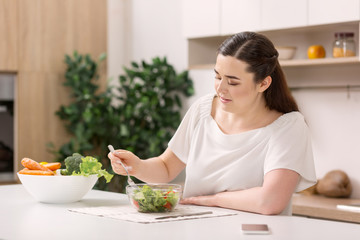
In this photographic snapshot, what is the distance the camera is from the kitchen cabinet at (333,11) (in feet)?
11.6

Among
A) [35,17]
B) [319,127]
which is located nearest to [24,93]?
[35,17]

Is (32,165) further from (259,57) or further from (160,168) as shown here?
(259,57)

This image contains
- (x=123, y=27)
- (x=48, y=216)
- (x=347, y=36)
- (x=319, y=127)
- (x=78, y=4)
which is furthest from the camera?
(x=123, y=27)

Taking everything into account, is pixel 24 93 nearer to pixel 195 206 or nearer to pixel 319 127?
pixel 319 127

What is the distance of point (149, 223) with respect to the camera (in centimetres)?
188

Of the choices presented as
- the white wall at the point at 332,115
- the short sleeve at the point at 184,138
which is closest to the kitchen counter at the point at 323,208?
the white wall at the point at 332,115

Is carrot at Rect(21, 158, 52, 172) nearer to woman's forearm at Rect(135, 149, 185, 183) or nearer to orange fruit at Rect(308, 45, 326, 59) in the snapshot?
woman's forearm at Rect(135, 149, 185, 183)

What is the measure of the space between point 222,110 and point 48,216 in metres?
0.85

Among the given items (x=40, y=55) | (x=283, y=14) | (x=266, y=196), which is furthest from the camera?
(x=40, y=55)

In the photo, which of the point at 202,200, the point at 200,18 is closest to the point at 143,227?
the point at 202,200

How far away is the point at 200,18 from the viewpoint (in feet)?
14.3

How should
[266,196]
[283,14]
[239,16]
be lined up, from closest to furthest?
1. [266,196]
2. [283,14]
3. [239,16]

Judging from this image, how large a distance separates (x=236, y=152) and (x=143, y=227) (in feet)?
2.39

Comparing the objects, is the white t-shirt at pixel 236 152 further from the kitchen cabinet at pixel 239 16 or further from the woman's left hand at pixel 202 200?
the kitchen cabinet at pixel 239 16
